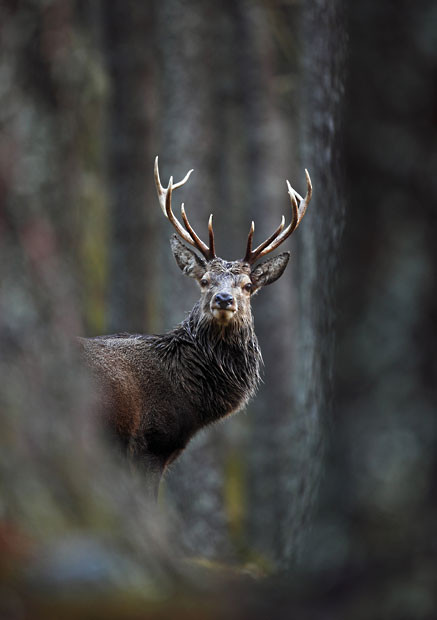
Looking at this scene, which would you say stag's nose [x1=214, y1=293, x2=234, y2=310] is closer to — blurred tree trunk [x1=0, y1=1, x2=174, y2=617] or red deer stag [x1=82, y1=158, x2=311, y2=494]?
red deer stag [x1=82, y1=158, x2=311, y2=494]

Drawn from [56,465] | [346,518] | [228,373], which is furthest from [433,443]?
[228,373]

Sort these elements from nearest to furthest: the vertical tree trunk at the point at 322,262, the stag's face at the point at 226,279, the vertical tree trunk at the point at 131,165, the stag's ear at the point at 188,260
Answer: the vertical tree trunk at the point at 322,262 < the stag's face at the point at 226,279 < the stag's ear at the point at 188,260 < the vertical tree trunk at the point at 131,165

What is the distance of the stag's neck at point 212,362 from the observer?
8383mm

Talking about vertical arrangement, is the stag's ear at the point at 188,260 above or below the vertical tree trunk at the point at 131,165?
below

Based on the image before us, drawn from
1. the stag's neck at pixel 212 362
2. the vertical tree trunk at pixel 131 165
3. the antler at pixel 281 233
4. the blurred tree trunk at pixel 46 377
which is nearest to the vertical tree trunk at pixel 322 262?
the blurred tree trunk at pixel 46 377

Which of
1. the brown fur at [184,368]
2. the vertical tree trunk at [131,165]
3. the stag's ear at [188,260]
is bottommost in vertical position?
the brown fur at [184,368]

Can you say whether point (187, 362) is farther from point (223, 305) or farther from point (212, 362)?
point (223, 305)

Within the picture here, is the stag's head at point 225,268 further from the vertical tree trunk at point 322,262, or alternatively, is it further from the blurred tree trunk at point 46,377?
the blurred tree trunk at point 46,377

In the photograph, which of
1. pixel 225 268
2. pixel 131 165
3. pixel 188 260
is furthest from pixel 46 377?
pixel 131 165

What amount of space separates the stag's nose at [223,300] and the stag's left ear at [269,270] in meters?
0.75

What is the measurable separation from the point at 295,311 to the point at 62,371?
46.5ft

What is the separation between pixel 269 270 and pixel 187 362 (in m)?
1.23

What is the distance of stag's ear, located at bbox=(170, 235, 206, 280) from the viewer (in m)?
8.74

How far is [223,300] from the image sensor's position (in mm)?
8000
